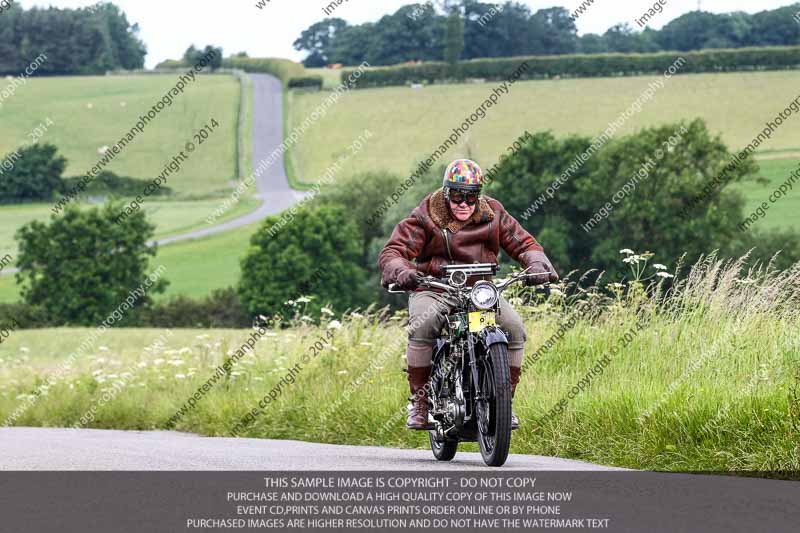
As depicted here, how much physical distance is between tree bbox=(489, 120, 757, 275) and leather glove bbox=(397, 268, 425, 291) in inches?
2076

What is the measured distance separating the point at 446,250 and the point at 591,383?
2.52m

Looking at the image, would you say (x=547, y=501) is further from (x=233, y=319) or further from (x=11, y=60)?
(x=11, y=60)

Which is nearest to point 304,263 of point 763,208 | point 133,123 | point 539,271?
point 763,208

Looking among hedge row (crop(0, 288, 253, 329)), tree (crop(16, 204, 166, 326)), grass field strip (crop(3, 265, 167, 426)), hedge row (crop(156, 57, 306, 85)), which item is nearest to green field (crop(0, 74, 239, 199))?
hedge row (crop(156, 57, 306, 85))

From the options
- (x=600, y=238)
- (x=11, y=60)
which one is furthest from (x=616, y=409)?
(x=11, y=60)

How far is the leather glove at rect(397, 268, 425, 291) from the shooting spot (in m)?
8.32

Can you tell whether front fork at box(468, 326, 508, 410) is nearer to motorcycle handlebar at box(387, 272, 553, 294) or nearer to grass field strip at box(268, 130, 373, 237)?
motorcycle handlebar at box(387, 272, 553, 294)

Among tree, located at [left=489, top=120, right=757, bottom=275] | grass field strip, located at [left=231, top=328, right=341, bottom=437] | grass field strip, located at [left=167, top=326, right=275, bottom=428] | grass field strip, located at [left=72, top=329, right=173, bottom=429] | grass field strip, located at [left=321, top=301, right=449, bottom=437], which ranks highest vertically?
grass field strip, located at [left=321, top=301, right=449, bottom=437]

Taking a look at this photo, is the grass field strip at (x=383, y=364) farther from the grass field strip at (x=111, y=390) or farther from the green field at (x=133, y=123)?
the green field at (x=133, y=123)

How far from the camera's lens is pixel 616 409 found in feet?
30.0

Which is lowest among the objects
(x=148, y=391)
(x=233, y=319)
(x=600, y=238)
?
(x=233, y=319)

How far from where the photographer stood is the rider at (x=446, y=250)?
8.44m

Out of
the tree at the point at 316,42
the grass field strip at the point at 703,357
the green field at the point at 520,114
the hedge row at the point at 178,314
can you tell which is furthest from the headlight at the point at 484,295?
the tree at the point at 316,42

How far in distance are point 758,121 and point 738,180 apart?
21.2m
